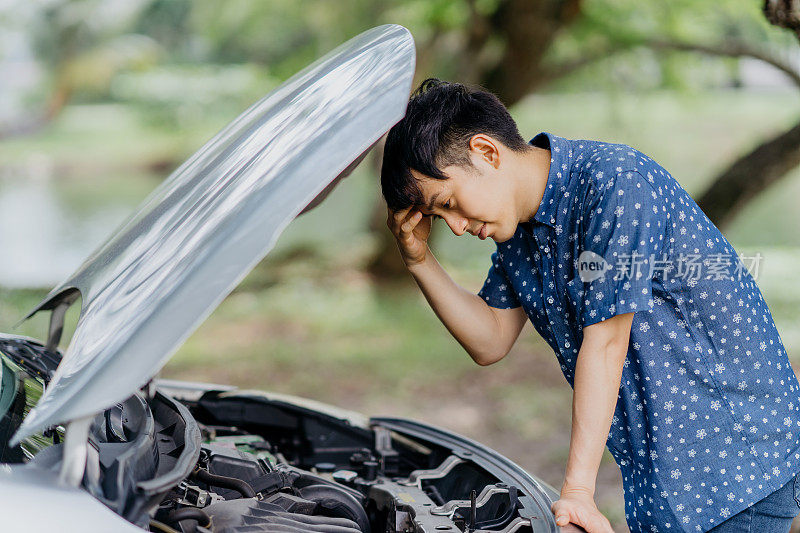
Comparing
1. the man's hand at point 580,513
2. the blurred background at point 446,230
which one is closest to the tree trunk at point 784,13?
the blurred background at point 446,230

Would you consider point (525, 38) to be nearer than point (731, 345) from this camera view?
No

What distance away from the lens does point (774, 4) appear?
3.00 metres

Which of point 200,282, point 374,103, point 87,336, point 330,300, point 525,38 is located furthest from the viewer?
point 330,300

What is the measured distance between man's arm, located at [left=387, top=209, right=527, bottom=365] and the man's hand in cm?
56

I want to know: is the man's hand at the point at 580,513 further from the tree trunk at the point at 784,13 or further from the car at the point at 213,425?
the tree trunk at the point at 784,13

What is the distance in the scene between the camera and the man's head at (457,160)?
1772 millimetres

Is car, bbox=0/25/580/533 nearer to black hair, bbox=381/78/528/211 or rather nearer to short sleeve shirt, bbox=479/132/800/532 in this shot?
black hair, bbox=381/78/528/211

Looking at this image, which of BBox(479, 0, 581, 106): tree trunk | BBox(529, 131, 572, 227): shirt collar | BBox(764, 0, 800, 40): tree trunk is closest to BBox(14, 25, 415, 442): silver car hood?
BBox(529, 131, 572, 227): shirt collar

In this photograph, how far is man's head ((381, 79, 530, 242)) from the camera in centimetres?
177

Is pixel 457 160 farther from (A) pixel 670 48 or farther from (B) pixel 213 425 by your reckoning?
(A) pixel 670 48

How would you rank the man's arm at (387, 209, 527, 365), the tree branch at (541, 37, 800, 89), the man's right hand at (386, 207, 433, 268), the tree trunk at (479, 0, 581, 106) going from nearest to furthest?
the man's right hand at (386, 207, 433, 268), the man's arm at (387, 209, 527, 365), the tree branch at (541, 37, 800, 89), the tree trunk at (479, 0, 581, 106)

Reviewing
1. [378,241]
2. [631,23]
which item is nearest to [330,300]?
[378,241]

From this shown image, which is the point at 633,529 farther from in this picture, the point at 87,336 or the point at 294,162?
the point at 87,336

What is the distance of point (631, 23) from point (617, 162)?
19.9 feet
